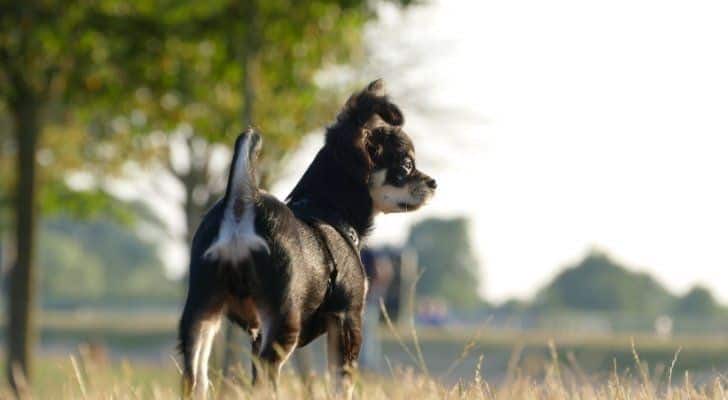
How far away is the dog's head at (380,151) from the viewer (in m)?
6.21

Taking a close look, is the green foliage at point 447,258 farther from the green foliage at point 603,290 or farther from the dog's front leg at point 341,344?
A: the dog's front leg at point 341,344

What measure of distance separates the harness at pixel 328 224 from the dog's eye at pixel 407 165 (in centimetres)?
42

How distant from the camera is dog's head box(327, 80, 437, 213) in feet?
20.4

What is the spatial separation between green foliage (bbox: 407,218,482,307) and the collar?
8160cm

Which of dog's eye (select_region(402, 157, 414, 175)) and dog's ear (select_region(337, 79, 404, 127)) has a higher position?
dog's ear (select_region(337, 79, 404, 127))

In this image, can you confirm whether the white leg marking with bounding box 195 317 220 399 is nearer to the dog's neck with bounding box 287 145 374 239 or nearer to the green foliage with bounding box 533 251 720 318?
the dog's neck with bounding box 287 145 374 239

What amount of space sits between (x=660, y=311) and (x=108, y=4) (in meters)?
57.8

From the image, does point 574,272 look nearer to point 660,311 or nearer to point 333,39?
point 660,311

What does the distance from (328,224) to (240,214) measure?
84cm

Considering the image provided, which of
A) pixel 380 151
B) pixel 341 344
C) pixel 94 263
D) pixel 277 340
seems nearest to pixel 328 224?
pixel 380 151

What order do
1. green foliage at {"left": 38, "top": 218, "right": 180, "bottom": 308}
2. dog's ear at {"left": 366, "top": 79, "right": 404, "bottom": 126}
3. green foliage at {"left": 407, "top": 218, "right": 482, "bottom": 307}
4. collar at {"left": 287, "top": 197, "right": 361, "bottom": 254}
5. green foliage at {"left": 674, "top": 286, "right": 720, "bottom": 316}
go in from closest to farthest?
collar at {"left": 287, "top": 197, "right": 361, "bottom": 254}, dog's ear at {"left": 366, "top": 79, "right": 404, "bottom": 126}, green foliage at {"left": 674, "top": 286, "right": 720, "bottom": 316}, green foliage at {"left": 407, "top": 218, "right": 482, "bottom": 307}, green foliage at {"left": 38, "top": 218, "right": 180, "bottom": 308}

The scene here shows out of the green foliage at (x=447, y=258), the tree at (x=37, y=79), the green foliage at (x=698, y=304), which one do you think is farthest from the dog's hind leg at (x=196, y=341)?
the green foliage at (x=447, y=258)

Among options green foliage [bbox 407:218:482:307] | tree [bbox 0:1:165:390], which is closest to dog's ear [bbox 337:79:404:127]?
tree [bbox 0:1:165:390]

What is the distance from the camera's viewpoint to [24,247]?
18922 millimetres
